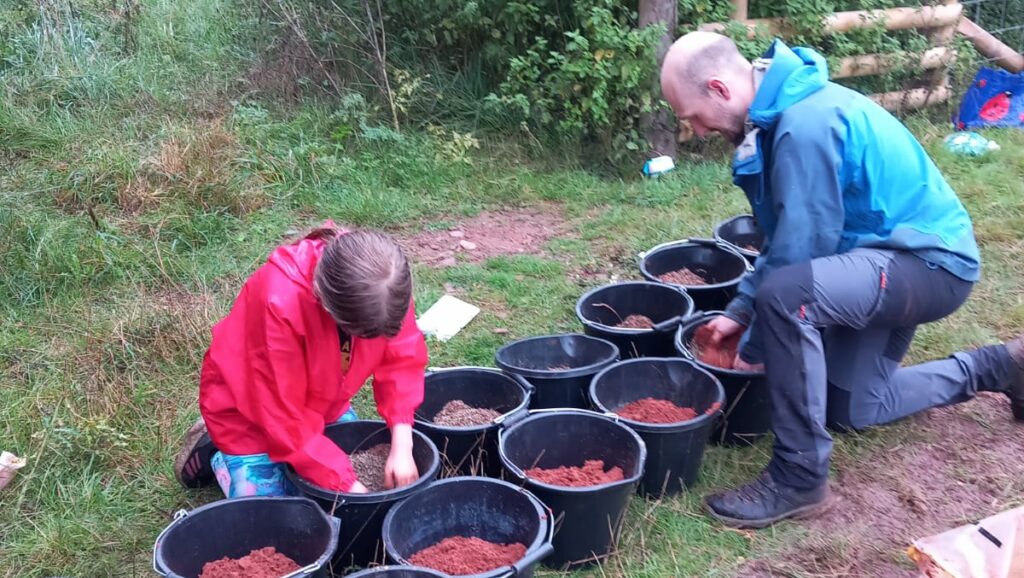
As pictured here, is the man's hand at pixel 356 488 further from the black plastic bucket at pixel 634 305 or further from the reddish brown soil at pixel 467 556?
the black plastic bucket at pixel 634 305

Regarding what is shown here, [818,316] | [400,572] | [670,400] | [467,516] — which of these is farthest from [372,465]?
[818,316]

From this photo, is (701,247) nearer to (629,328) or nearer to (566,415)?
(629,328)

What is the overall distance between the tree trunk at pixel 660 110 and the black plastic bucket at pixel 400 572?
431cm

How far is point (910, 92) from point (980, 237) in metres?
2.58

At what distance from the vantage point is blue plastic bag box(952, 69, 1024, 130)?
7.12 m

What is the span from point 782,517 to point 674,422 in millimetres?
478

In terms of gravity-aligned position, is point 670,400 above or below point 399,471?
below

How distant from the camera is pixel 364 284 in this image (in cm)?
Answer: 234

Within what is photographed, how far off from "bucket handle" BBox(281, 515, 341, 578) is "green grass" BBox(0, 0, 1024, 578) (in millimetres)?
800

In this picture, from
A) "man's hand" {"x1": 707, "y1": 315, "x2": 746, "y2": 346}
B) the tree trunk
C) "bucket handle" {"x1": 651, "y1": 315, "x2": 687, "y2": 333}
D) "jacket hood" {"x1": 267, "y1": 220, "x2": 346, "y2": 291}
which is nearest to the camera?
"jacket hood" {"x1": 267, "y1": 220, "x2": 346, "y2": 291}

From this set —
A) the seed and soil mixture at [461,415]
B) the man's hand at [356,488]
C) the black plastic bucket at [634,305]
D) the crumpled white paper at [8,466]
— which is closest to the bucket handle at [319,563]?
the man's hand at [356,488]

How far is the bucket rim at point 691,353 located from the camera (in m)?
3.21

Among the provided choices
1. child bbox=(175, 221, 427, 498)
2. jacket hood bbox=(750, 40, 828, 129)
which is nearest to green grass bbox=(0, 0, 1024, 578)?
child bbox=(175, 221, 427, 498)

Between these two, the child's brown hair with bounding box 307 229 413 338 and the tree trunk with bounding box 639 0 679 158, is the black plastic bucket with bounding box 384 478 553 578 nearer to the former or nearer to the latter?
the child's brown hair with bounding box 307 229 413 338
